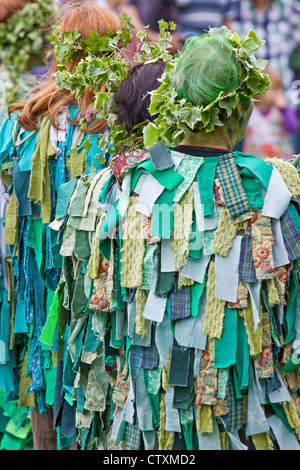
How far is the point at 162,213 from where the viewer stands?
2145mm

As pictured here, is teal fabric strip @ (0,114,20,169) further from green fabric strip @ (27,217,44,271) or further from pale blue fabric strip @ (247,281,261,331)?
pale blue fabric strip @ (247,281,261,331)

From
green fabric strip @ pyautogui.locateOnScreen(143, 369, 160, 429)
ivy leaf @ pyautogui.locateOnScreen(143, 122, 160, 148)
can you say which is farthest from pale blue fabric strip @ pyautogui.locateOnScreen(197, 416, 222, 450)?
ivy leaf @ pyautogui.locateOnScreen(143, 122, 160, 148)

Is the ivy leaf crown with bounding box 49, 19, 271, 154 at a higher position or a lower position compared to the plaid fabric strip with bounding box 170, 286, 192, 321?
higher

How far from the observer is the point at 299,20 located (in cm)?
482

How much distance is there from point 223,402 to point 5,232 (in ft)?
5.04

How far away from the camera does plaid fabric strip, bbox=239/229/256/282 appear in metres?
2.08

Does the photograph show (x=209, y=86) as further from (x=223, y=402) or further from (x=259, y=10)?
(x=259, y=10)

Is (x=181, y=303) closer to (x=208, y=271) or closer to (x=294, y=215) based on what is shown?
(x=208, y=271)

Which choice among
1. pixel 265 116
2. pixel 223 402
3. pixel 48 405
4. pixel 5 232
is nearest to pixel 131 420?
pixel 223 402

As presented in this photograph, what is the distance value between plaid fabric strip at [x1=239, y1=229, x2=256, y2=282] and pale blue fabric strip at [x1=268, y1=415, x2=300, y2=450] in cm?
42

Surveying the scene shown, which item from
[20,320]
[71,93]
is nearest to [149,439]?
[20,320]

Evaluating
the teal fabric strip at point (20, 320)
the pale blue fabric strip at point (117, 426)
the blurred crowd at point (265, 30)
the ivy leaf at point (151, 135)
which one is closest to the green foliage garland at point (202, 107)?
the ivy leaf at point (151, 135)

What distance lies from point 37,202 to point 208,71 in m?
1.31

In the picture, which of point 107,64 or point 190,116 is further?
point 107,64
